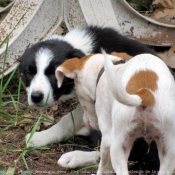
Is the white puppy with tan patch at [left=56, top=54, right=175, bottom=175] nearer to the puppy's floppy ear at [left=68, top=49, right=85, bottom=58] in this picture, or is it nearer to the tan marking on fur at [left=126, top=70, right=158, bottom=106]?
the tan marking on fur at [left=126, top=70, right=158, bottom=106]

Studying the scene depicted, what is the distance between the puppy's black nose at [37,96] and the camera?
472 cm

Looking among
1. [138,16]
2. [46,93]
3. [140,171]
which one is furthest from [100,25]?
[140,171]

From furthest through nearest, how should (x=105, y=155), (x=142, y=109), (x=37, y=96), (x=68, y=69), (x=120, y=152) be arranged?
(x=37, y=96) → (x=68, y=69) → (x=105, y=155) → (x=120, y=152) → (x=142, y=109)

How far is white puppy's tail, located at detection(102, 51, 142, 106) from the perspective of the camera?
126 inches

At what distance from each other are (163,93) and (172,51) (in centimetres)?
291

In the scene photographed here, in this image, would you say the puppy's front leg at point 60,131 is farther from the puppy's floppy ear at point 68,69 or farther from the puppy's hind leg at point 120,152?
the puppy's hind leg at point 120,152

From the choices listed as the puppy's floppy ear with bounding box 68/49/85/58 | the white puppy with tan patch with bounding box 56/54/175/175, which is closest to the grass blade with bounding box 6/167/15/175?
the white puppy with tan patch with bounding box 56/54/175/175

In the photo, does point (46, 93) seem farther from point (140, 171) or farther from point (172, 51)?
point (172, 51)

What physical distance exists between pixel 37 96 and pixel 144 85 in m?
1.41

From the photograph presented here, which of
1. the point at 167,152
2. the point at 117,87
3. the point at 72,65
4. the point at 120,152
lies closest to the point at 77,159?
the point at 72,65

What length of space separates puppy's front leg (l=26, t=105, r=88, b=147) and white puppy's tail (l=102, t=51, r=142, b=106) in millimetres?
1765

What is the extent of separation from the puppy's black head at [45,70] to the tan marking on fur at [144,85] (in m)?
1.28

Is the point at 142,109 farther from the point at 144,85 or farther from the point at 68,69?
the point at 68,69

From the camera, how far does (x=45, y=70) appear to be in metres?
4.89
